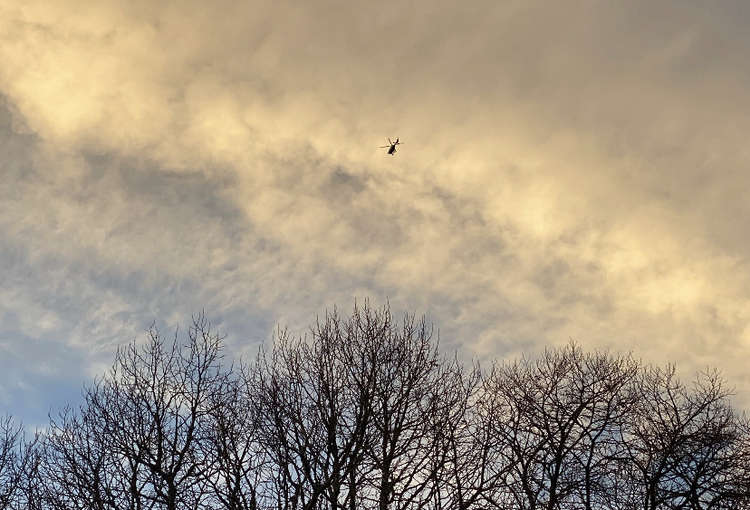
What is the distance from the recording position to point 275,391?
17.0 metres

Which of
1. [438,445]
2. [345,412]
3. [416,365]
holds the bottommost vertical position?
[438,445]

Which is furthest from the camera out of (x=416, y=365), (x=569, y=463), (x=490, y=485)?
(x=569, y=463)

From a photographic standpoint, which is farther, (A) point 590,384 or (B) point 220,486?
(A) point 590,384

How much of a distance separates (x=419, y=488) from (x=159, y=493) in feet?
22.7

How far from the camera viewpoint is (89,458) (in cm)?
1711

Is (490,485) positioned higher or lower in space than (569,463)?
lower

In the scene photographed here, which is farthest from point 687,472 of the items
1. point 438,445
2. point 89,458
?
point 89,458

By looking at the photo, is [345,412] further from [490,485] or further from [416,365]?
[490,485]

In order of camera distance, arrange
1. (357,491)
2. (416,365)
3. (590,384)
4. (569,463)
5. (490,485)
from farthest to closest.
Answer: (590,384) < (569,463) < (416,365) < (490,485) < (357,491)

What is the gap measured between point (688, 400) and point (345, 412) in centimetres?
1625

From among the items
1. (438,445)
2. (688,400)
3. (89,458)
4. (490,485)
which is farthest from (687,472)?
(89,458)

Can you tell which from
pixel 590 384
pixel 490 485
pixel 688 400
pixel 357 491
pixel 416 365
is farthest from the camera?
pixel 688 400

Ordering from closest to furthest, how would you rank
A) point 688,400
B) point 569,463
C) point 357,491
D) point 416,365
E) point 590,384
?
point 357,491, point 416,365, point 569,463, point 590,384, point 688,400

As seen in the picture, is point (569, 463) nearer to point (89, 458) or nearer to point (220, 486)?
point (220, 486)
